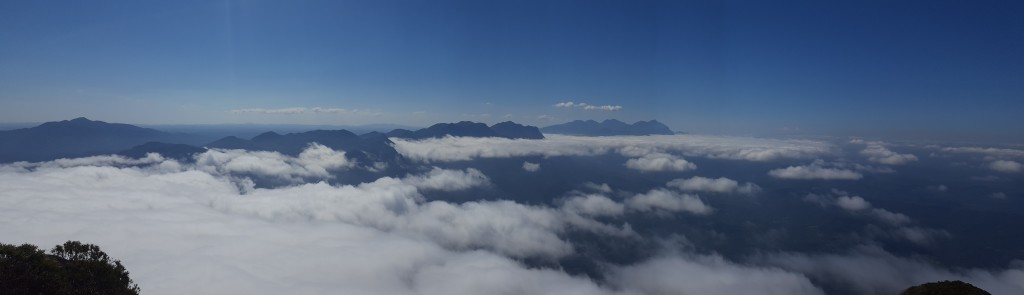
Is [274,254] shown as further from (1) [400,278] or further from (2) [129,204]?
(2) [129,204]

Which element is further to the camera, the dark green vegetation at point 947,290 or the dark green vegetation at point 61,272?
the dark green vegetation at point 61,272

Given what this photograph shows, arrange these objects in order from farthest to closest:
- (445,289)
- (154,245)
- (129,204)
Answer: (129,204) → (445,289) → (154,245)

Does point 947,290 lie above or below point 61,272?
above

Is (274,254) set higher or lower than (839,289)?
higher

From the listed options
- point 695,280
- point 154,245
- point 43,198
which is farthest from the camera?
point 695,280

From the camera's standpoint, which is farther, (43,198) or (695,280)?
(695,280)

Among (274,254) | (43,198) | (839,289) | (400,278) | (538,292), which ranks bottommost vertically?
(839,289)

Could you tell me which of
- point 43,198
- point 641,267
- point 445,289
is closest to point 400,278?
point 445,289

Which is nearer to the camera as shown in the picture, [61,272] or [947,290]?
[947,290]
